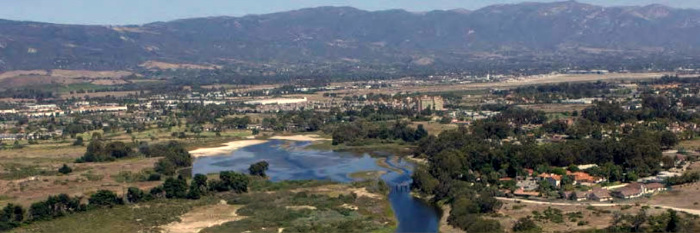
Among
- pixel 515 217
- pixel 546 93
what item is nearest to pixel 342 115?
pixel 546 93

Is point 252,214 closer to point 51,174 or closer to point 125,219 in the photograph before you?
point 125,219

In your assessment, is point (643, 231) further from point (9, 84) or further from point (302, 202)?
point (9, 84)

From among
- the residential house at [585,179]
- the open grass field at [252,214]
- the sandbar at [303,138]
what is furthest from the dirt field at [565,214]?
the sandbar at [303,138]

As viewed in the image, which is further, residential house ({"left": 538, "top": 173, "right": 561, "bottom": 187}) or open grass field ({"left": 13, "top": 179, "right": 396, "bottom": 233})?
residential house ({"left": 538, "top": 173, "right": 561, "bottom": 187})

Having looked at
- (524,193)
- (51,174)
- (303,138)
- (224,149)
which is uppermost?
(51,174)

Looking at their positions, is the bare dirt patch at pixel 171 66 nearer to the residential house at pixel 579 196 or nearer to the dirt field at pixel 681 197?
the dirt field at pixel 681 197

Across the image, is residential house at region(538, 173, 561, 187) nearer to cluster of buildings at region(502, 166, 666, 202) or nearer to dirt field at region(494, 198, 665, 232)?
cluster of buildings at region(502, 166, 666, 202)

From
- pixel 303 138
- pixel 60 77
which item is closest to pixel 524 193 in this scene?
pixel 303 138

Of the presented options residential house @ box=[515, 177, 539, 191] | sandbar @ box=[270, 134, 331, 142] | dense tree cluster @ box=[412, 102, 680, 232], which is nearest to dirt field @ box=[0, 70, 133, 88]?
sandbar @ box=[270, 134, 331, 142]
